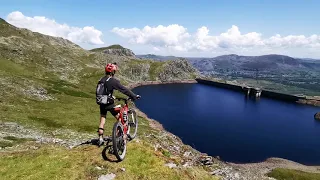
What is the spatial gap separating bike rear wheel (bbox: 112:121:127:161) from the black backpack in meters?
1.55

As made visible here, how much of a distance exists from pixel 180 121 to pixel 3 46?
374 feet

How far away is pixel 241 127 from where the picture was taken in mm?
127812

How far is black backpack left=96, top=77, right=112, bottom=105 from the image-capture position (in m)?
18.9

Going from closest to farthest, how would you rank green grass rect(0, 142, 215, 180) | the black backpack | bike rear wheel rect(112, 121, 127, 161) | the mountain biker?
green grass rect(0, 142, 215, 180), bike rear wheel rect(112, 121, 127, 161), the mountain biker, the black backpack

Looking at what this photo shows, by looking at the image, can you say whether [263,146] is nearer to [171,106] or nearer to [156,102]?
[171,106]

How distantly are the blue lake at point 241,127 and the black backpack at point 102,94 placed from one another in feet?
238

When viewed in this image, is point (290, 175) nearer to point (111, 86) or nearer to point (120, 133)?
point (120, 133)

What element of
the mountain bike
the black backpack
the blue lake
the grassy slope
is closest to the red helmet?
the black backpack

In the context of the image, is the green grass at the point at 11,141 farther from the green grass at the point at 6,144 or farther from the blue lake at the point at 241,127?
the blue lake at the point at 241,127

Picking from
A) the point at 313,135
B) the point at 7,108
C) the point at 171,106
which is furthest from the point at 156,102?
the point at 7,108

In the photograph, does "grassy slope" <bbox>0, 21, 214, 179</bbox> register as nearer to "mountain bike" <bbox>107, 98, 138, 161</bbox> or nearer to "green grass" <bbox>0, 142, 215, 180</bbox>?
"green grass" <bbox>0, 142, 215, 180</bbox>

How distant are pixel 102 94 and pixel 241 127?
381 feet

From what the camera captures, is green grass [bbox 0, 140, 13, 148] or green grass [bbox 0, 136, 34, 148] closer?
green grass [bbox 0, 140, 13, 148]

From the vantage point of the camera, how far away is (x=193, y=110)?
530 ft
